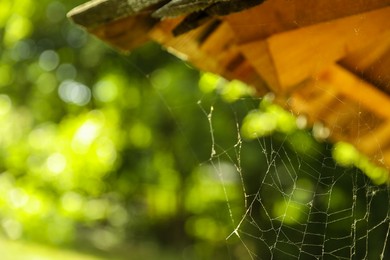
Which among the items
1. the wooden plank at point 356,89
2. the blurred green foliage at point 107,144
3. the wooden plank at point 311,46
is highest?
the wooden plank at point 311,46

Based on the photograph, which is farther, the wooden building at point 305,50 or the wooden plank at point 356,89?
the wooden plank at point 356,89

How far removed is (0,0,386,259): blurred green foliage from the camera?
34.9ft

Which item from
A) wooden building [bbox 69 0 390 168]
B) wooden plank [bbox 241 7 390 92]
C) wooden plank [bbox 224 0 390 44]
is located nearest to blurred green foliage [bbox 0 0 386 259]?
wooden building [bbox 69 0 390 168]

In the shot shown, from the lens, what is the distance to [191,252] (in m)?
13.5

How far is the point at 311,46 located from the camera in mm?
1910

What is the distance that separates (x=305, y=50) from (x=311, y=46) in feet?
0.12

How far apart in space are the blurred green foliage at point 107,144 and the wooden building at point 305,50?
7575 millimetres

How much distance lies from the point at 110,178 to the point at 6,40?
3.16 metres

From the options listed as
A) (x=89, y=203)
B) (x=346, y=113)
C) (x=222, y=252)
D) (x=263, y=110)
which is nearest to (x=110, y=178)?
(x=89, y=203)

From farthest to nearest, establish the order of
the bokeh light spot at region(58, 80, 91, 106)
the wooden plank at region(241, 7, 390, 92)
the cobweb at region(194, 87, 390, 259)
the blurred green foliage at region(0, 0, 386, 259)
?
the bokeh light spot at region(58, 80, 91, 106) → the blurred green foliage at region(0, 0, 386, 259) → the cobweb at region(194, 87, 390, 259) → the wooden plank at region(241, 7, 390, 92)

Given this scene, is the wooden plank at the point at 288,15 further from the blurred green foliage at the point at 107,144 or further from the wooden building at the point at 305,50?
the blurred green foliage at the point at 107,144

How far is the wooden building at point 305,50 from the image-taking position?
5.47ft

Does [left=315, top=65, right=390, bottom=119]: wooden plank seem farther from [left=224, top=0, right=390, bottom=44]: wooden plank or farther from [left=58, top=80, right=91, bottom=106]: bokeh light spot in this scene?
[left=58, top=80, right=91, bottom=106]: bokeh light spot

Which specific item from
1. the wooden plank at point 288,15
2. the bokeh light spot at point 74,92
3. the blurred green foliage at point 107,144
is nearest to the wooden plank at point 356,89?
the wooden plank at point 288,15
